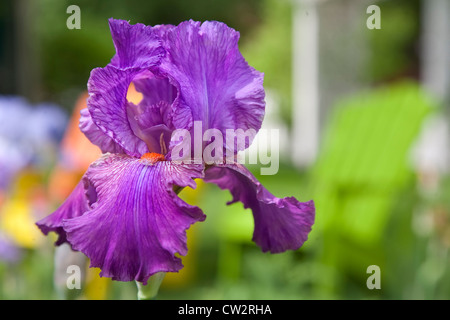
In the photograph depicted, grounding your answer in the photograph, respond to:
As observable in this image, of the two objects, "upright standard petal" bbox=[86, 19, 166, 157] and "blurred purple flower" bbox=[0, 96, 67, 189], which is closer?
"upright standard petal" bbox=[86, 19, 166, 157]

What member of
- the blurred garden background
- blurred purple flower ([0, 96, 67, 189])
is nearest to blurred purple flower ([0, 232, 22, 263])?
the blurred garden background

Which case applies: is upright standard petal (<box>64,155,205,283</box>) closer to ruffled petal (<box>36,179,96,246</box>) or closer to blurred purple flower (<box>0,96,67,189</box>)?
ruffled petal (<box>36,179,96,246</box>)

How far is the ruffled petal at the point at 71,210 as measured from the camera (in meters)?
0.36

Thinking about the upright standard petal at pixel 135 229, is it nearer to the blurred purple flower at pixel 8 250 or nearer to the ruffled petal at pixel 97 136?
the ruffled petal at pixel 97 136

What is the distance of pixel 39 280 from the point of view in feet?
3.76

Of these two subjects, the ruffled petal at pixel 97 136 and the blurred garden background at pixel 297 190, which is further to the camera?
the blurred garden background at pixel 297 190

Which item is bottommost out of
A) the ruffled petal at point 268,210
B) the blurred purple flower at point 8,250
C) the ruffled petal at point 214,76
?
the blurred purple flower at point 8,250

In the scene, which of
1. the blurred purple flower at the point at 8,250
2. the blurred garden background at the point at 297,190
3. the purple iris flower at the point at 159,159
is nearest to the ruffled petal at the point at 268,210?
the purple iris flower at the point at 159,159

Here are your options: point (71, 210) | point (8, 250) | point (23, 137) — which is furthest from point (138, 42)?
point (23, 137)

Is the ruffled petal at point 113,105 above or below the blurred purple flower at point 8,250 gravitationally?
above

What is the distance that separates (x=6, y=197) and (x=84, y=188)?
2.59 feet

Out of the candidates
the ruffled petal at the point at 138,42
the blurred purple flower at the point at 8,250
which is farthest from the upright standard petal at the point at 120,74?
the blurred purple flower at the point at 8,250

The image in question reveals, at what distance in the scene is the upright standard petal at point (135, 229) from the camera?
295mm

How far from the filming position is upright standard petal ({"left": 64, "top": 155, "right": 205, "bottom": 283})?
0.97 feet
